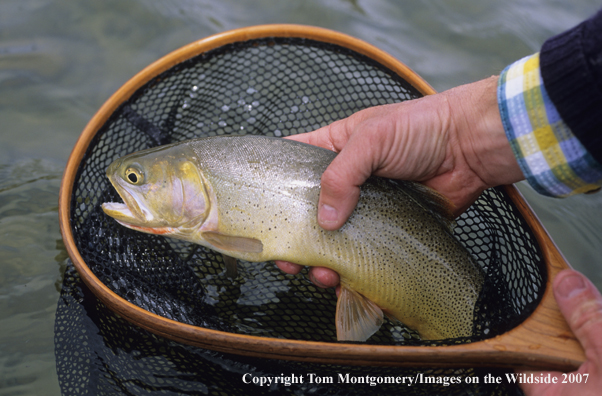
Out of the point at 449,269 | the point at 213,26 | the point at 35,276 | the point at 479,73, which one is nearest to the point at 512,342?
the point at 449,269

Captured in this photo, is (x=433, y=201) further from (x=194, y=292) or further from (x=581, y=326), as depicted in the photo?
(x=194, y=292)

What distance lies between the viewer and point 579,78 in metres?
1.90

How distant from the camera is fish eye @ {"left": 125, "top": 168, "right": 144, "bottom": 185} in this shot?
103 inches

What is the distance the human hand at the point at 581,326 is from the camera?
75.6 inches

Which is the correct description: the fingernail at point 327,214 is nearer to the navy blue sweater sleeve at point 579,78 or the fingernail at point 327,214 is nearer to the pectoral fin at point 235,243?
the pectoral fin at point 235,243

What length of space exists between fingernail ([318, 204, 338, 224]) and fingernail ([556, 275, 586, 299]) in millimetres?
1189

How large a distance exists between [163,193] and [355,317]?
54.6 inches

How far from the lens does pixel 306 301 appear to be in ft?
10.7

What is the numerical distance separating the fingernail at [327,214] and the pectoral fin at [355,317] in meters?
0.53

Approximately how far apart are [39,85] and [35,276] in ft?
7.57

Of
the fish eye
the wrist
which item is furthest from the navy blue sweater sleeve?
the fish eye

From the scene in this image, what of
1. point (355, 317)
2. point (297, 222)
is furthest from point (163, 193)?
point (355, 317)

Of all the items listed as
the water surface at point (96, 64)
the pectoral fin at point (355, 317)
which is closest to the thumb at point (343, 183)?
the pectoral fin at point (355, 317)

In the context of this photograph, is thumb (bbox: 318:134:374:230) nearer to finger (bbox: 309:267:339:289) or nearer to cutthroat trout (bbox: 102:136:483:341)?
cutthroat trout (bbox: 102:136:483:341)
